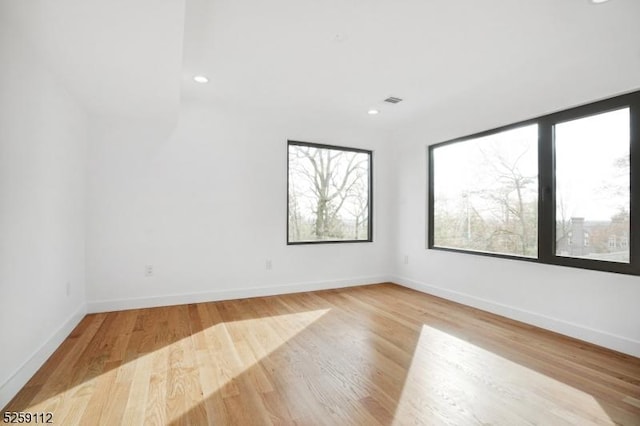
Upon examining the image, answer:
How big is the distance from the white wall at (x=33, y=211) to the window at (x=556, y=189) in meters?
4.00

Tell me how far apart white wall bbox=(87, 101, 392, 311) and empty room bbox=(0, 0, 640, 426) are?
0.03m

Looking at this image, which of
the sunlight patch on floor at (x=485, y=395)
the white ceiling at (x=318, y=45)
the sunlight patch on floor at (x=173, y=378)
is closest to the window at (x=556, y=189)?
the white ceiling at (x=318, y=45)

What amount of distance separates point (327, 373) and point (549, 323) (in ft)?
7.21

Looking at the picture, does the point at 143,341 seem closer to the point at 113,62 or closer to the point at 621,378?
the point at 113,62

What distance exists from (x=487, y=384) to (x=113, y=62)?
3202mm

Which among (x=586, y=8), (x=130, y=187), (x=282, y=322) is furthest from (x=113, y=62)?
(x=586, y=8)

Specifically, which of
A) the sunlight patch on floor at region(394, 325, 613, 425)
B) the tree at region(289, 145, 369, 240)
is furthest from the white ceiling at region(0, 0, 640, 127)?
the sunlight patch on floor at region(394, 325, 613, 425)

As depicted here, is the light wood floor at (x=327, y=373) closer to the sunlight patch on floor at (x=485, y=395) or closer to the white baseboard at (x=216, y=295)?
the sunlight patch on floor at (x=485, y=395)

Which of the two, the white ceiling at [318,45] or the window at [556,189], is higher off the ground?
the white ceiling at [318,45]

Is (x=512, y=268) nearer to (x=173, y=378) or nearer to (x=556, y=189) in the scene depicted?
(x=556, y=189)

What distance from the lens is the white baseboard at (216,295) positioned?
3.27 metres

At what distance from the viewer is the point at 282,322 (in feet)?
9.80

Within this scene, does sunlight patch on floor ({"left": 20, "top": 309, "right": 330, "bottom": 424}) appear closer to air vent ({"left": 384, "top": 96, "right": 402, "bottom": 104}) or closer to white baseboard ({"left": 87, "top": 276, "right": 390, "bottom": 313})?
white baseboard ({"left": 87, "top": 276, "right": 390, "bottom": 313})

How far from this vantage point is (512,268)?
315cm
